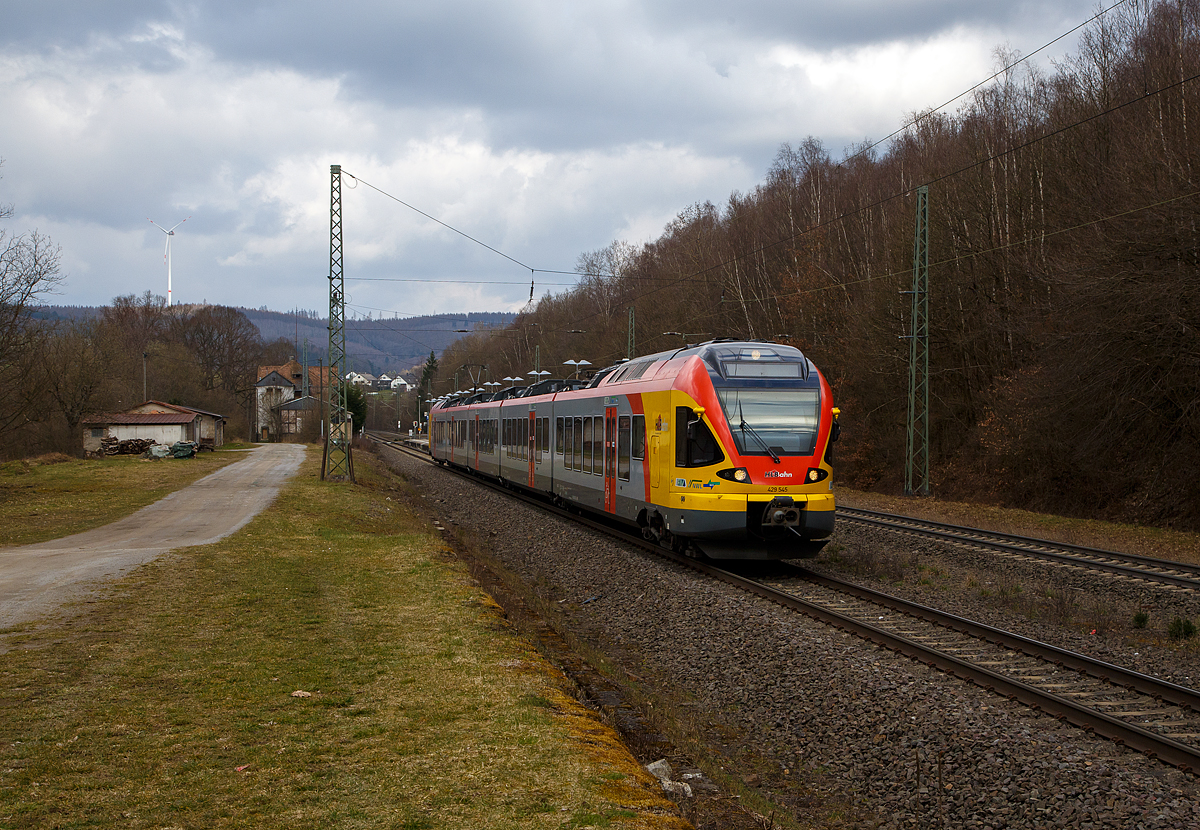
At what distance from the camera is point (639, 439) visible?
1600cm

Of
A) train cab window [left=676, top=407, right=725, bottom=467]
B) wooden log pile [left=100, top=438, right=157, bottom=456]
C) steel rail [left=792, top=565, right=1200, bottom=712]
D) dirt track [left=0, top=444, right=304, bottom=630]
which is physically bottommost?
steel rail [left=792, top=565, right=1200, bottom=712]

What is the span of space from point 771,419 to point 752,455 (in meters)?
0.65

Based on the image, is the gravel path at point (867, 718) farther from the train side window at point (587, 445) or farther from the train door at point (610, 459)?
the train side window at point (587, 445)

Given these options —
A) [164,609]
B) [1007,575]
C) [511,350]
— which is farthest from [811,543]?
[511,350]

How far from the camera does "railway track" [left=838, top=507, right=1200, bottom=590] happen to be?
13398mm

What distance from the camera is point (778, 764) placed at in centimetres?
704

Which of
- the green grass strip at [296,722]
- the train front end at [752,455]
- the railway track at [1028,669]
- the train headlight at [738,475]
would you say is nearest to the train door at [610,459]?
the train front end at [752,455]

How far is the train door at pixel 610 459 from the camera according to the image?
17703 millimetres

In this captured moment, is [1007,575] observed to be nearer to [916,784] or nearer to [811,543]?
[811,543]

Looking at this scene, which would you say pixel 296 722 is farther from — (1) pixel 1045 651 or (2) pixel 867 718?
(1) pixel 1045 651

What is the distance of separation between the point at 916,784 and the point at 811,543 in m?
7.90

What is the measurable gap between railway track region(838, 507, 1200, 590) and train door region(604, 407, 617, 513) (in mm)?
6219

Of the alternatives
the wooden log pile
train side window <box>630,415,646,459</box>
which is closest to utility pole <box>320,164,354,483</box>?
train side window <box>630,415,646,459</box>

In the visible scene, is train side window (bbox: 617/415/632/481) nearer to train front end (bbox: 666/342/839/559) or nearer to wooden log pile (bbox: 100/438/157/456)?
train front end (bbox: 666/342/839/559)
